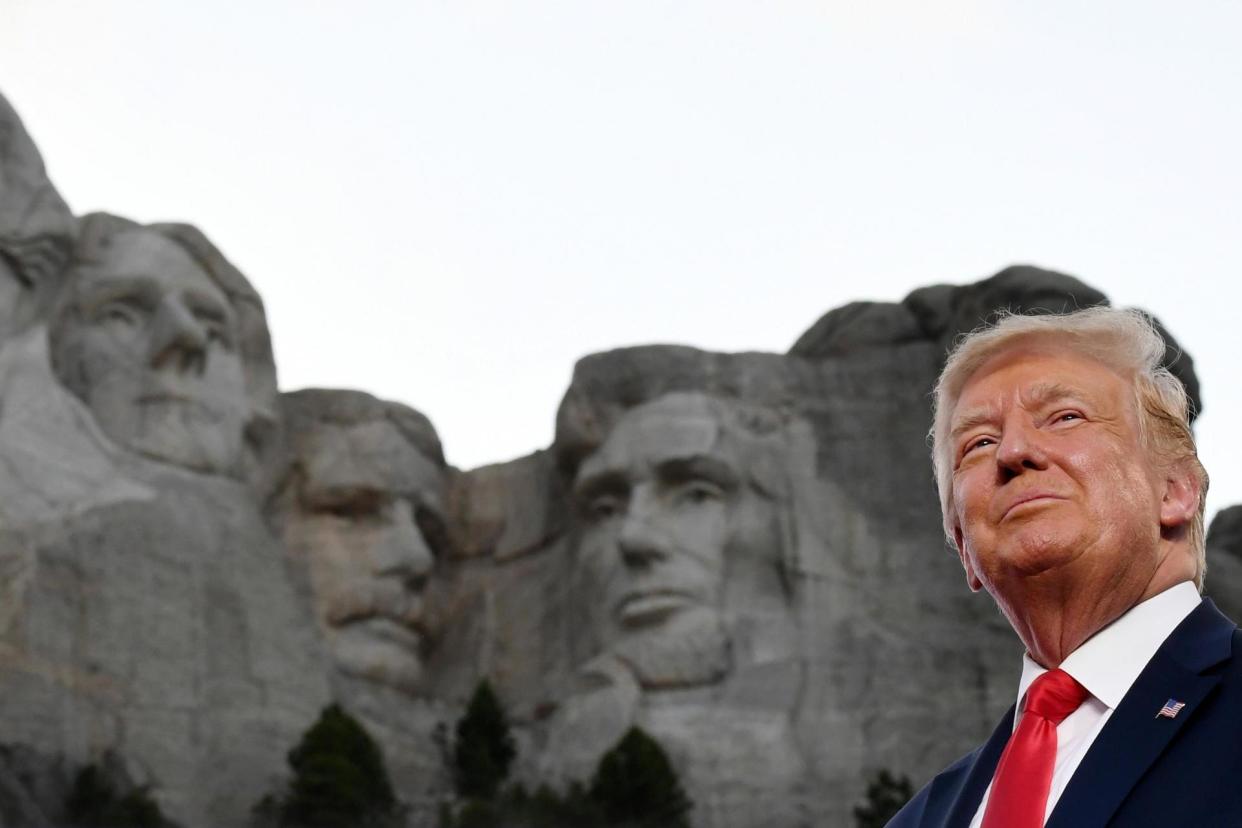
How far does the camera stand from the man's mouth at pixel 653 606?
11.6 m

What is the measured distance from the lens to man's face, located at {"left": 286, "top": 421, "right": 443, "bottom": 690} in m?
12.2

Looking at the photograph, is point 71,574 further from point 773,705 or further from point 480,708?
point 773,705

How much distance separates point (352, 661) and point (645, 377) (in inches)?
84.0

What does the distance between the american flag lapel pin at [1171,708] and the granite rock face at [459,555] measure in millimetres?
8860

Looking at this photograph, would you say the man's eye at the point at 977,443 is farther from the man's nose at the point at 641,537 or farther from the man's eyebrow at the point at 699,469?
the man's eyebrow at the point at 699,469

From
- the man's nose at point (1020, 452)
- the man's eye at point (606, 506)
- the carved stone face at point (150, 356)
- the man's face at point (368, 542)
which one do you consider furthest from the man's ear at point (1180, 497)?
the man's face at point (368, 542)

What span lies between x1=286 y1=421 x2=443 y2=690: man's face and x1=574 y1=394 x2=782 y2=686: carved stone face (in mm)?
969

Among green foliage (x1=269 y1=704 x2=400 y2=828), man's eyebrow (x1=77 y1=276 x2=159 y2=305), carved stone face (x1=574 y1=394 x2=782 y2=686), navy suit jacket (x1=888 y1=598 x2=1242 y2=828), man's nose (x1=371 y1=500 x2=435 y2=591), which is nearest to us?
navy suit jacket (x1=888 y1=598 x2=1242 y2=828)

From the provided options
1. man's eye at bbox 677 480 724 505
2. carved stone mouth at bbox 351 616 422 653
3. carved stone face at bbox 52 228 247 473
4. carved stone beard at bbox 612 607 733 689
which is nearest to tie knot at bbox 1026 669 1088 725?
carved stone beard at bbox 612 607 733 689

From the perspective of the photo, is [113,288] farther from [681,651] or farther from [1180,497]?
[1180,497]

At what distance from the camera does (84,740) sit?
10141 mm

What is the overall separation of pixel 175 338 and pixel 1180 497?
33.3 ft

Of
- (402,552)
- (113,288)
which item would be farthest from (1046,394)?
(402,552)

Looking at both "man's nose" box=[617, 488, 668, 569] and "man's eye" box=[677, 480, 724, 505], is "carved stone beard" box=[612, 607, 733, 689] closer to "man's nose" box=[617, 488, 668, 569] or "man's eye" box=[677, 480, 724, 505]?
"man's nose" box=[617, 488, 668, 569]
